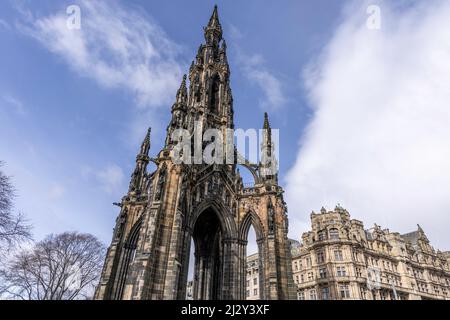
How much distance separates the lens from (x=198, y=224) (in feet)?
72.5

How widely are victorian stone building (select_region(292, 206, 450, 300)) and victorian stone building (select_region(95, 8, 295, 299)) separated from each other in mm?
21574

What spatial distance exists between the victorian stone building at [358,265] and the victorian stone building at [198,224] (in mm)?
21574

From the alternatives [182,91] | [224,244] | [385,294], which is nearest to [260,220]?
[224,244]

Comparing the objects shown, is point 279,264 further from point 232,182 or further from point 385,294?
point 385,294

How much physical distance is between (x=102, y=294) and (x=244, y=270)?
31.1 ft

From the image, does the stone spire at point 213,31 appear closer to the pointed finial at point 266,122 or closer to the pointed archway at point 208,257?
the pointed finial at point 266,122

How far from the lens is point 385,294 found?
37.7 metres

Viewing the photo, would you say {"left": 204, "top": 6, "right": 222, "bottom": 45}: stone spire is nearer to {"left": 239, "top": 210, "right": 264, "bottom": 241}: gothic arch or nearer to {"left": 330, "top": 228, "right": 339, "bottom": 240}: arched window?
{"left": 239, "top": 210, "right": 264, "bottom": 241}: gothic arch

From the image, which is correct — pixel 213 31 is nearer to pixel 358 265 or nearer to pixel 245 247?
pixel 245 247

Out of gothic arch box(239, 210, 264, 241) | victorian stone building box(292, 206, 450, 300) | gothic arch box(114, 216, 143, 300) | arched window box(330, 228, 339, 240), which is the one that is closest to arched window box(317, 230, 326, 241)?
victorian stone building box(292, 206, 450, 300)

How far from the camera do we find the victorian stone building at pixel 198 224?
14.5 metres

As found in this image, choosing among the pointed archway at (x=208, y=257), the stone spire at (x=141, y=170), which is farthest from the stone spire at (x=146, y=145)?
the pointed archway at (x=208, y=257)

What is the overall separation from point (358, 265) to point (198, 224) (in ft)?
86.1

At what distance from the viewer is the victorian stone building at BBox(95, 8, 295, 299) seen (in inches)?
569
